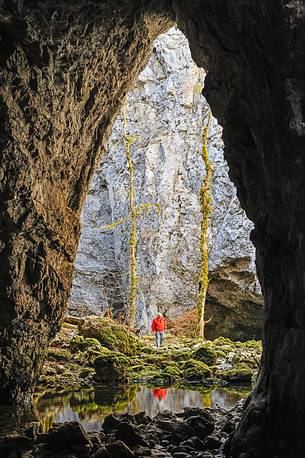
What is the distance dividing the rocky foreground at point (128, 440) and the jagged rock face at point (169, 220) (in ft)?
65.1

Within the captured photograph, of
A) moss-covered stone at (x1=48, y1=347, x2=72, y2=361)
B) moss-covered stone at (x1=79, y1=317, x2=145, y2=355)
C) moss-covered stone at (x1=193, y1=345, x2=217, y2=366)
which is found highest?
moss-covered stone at (x1=79, y1=317, x2=145, y2=355)

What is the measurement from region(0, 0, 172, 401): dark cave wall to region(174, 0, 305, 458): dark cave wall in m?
2.39

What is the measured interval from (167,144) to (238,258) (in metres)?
10.7

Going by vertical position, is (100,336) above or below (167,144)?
below

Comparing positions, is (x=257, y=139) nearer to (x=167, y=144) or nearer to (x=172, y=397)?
(x=172, y=397)

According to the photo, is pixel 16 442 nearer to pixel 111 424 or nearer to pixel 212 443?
pixel 111 424

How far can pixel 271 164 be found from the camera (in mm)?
5707

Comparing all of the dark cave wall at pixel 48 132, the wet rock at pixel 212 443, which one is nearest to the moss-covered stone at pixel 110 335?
the dark cave wall at pixel 48 132

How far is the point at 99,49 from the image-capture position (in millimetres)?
9508

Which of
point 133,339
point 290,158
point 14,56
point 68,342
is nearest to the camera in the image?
point 290,158

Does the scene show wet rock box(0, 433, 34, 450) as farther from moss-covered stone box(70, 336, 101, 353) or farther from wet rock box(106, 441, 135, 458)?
moss-covered stone box(70, 336, 101, 353)

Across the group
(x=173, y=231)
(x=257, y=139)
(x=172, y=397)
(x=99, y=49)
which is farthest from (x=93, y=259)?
(x=257, y=139)

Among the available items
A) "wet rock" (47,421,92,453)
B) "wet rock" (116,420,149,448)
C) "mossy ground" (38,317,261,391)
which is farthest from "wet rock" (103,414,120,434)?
"mossy ground" (38,317,261,391)

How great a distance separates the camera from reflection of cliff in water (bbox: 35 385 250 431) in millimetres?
9117
